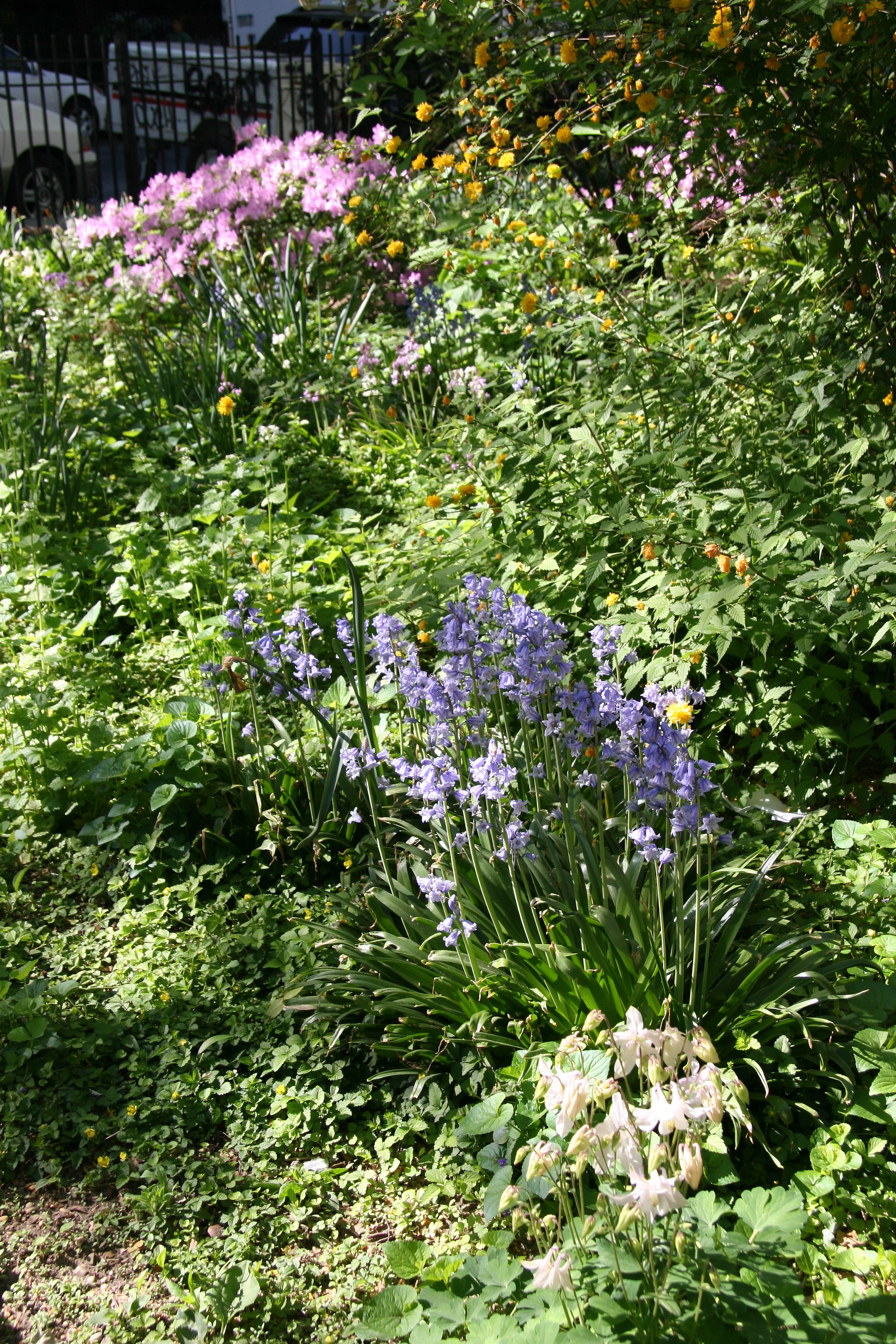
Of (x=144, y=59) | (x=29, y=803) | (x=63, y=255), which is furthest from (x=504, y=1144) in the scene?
(x=144, y=59)

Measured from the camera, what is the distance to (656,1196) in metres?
1.37

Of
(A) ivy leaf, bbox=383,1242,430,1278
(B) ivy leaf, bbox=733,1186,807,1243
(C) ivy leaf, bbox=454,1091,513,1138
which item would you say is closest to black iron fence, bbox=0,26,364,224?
(C) ivy leaf, bbox=454,1091,513,1138

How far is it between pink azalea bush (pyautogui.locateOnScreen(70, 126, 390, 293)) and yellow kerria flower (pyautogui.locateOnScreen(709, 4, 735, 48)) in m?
4.16

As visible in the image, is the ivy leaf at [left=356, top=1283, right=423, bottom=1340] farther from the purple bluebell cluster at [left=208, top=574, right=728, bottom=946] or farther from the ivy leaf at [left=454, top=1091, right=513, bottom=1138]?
the purple bluebell cluster at [left=208, top=574, right=728, bottom=946]

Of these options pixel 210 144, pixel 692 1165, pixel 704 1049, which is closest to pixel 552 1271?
pixel 692 1165

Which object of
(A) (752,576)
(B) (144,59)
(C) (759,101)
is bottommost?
(A) (752,576)

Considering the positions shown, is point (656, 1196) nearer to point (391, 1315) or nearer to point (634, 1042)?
point (634, 1042)

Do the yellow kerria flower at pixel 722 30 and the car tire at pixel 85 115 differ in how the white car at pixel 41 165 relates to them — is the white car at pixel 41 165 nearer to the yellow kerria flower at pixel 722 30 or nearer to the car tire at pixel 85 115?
the car tire at pixel 85 115

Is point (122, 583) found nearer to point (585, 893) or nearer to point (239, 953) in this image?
point (239, 953)

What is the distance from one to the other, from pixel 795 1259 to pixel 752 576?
5.06ft

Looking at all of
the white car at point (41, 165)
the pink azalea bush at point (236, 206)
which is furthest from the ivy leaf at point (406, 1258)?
the white car at point (41, 165)

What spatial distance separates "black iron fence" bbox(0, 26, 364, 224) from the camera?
1152cm

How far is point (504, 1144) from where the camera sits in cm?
211

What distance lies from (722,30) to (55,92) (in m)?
13.7
